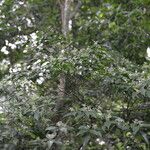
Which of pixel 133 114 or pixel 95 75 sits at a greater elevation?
pixel 95 75

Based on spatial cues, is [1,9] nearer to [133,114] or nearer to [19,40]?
[19,40]

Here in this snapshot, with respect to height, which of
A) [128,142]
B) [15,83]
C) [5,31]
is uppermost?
[5,31]

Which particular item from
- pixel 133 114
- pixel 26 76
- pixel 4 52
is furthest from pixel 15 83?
pixel 4 52

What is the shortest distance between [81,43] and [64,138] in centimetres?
199

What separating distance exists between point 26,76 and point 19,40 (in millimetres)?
1492

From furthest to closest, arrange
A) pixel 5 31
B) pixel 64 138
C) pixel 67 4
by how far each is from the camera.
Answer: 1. pixel 5 31
2. pixel 67 4
3. pixel 64 138

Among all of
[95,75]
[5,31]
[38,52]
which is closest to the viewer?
[95,75]

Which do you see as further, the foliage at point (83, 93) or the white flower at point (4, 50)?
the white flower at point (4, 50)

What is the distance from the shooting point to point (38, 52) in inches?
137

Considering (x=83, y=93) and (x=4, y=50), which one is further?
(x=4, y=50)

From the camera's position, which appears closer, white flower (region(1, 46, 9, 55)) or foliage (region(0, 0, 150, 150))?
foliage (region(0, 0, 150, 150))

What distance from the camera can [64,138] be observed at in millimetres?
2732

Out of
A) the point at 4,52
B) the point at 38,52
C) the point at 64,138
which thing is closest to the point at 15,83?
the point at 38,52

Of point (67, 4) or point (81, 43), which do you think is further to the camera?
point (81, 43)
